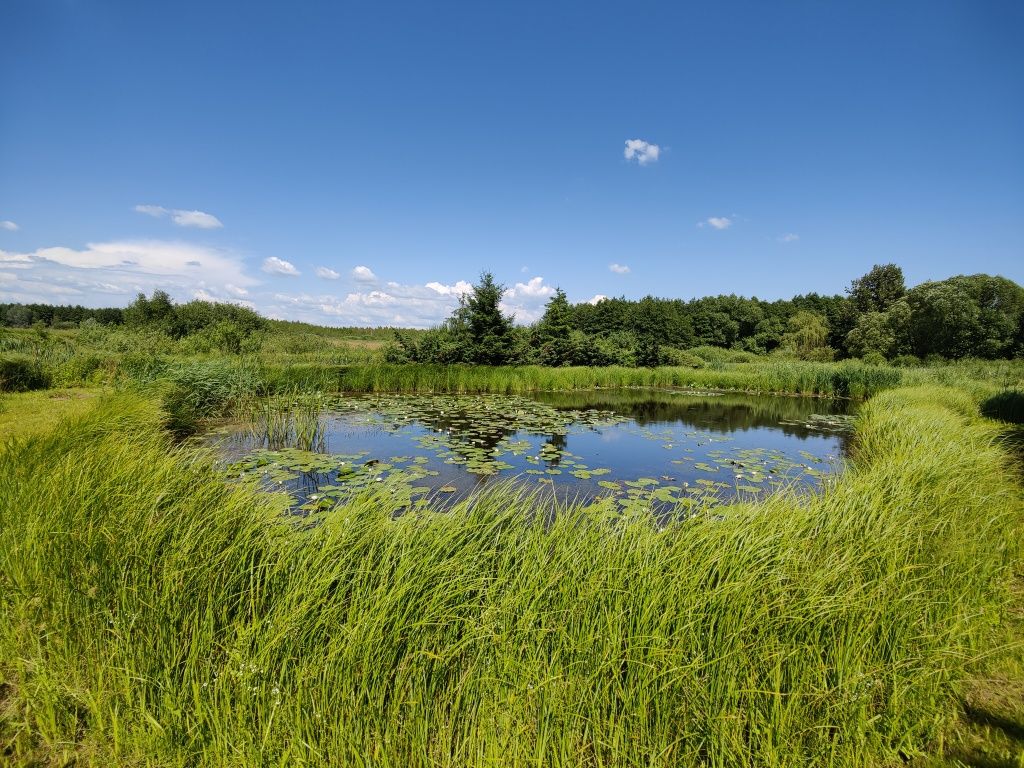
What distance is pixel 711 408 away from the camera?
18375 millimetres

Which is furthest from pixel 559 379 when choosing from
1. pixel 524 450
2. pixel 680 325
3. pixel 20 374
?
pixel 680 325

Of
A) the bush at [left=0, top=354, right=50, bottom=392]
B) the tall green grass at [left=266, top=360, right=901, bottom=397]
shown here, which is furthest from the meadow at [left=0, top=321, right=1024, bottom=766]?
the tall green grass at [left=266, top=360, right=901, bottom=397]

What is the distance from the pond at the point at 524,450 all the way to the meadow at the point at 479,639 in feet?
2.37

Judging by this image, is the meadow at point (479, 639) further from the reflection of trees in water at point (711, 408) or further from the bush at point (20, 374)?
the reflection of trees in water at point (711, 408)

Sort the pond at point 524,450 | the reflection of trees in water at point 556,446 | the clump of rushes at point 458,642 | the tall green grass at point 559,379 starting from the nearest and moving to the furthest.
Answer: the clump of rushes at point 458,642 < the pond at point 524,450 < the reflection of trees in water at point 556,446 < the tall green grass at point 559,379

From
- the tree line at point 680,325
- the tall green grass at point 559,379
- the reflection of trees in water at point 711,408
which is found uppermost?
the tree line at point 680,325

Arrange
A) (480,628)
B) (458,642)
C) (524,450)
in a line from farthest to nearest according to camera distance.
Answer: (524,450), (458,642), (480,628)

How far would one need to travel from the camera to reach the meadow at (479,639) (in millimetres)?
1864

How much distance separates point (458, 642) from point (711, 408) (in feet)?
60.6

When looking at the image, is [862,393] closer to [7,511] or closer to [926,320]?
[926,320]

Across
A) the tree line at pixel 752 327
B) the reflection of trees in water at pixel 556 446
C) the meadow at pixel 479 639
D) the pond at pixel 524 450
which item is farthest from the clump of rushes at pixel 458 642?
the tree line at pixel 752 327

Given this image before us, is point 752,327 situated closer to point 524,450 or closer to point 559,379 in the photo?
point 559,379

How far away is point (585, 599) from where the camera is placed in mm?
2209

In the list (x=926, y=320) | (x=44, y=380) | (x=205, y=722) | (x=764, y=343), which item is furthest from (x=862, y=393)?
(x=764, y=343)
